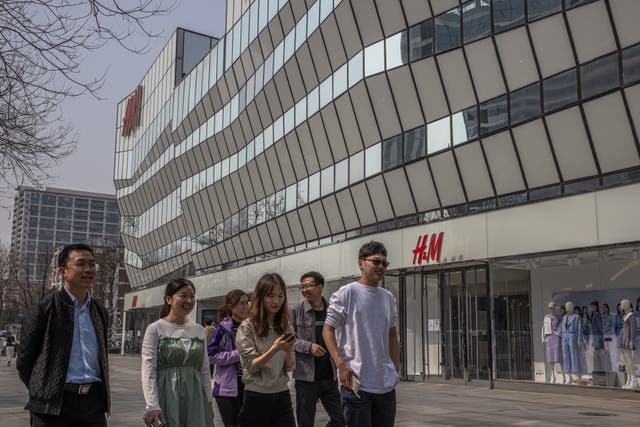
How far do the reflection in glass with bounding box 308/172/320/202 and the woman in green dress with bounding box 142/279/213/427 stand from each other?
22.2 metres

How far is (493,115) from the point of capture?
18.5 m

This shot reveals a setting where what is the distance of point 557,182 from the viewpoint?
1688 centimetres

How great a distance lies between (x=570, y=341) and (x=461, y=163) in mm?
5623

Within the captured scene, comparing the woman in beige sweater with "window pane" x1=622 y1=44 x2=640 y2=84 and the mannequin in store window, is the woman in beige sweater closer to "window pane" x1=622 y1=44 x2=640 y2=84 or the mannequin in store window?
"window pane" x1=622 y1=44 x2=640 y2=84

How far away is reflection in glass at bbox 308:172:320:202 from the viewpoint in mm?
27531

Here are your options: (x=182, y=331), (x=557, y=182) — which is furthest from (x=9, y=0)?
(x=557, y=182)

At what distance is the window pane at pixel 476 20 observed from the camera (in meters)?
18.4

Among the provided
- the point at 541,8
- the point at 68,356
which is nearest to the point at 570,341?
the point at 541,8

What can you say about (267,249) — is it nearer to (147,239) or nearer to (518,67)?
(518,67)

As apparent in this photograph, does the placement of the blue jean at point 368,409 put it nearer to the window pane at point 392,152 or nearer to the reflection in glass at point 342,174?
the window pane at point 392,152

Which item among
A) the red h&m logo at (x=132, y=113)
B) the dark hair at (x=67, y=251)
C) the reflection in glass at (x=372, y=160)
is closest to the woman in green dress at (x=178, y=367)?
the dark hair at (x=67, y=251)

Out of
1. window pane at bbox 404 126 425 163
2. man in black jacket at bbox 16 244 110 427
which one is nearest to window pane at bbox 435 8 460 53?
window pane at bbox 404 126 425 163

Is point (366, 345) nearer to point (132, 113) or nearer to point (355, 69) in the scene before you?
point (355, 69)

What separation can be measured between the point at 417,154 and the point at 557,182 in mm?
5240
